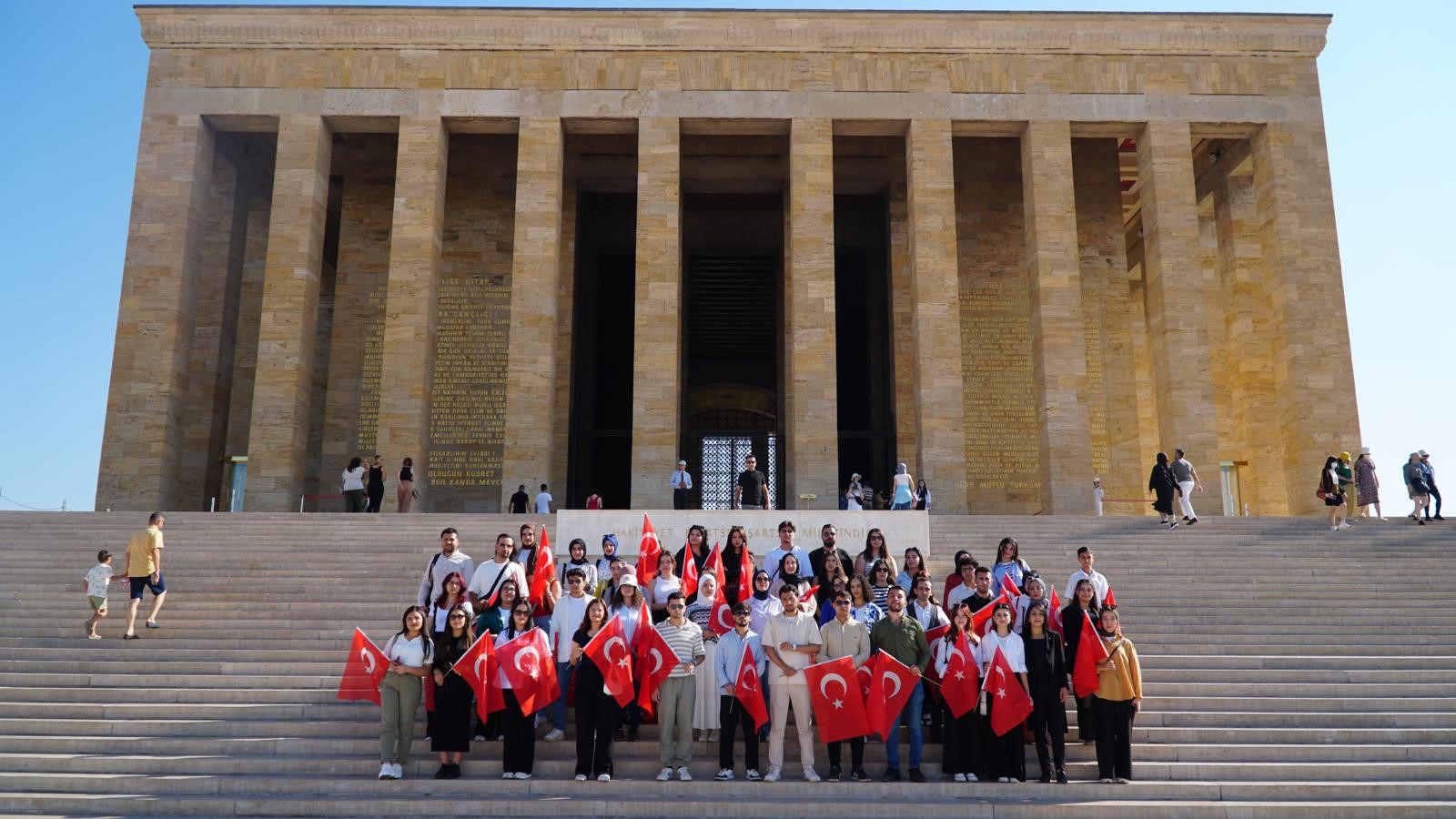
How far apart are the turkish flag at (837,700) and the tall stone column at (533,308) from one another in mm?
13542

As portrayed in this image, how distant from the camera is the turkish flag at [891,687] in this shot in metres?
7.77

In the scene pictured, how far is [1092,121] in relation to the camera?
2256 cm

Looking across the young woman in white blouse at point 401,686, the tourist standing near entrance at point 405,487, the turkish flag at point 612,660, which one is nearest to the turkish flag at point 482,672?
the young woman in white blouse at point 401,686

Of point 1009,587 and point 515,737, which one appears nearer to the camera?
point 515,737

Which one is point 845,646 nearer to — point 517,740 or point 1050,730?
point 1050,730

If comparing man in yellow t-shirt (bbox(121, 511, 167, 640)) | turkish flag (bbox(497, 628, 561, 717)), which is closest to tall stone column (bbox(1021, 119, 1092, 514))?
turkish flag (bbox(497, 628, 561, 717))

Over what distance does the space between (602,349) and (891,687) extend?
67.9 ft

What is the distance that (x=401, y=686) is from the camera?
7.70 metres

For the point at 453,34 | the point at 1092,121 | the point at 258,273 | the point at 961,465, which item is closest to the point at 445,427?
the point at 258,273

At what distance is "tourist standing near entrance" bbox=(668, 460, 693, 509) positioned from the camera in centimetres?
1941

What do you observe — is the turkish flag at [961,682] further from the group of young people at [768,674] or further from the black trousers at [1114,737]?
the black trousers at [1114,737]

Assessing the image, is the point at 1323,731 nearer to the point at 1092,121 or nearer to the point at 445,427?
the point at 1092,121

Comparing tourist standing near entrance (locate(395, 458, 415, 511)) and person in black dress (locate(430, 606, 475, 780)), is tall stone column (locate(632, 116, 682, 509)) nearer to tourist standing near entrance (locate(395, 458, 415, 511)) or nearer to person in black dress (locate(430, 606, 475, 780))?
tourist standing near entrance (locate(395, 458, 415, 511))

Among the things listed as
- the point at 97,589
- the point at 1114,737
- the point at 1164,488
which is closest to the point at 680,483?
the point at 1164,488
